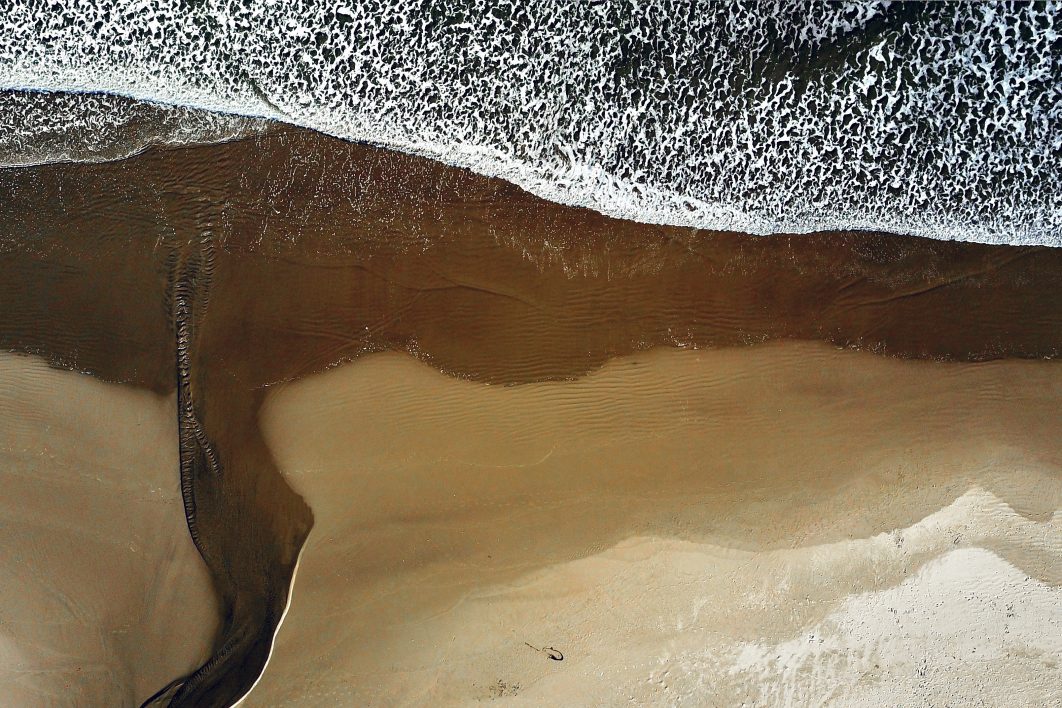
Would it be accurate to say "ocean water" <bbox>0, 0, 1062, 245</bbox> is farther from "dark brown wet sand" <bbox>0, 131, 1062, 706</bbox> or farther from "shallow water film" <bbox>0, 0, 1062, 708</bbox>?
"dark brown wet sand" <bbox>0, 131, 1062, 706</bbox>

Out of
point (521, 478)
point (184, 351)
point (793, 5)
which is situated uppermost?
point (793, 5)

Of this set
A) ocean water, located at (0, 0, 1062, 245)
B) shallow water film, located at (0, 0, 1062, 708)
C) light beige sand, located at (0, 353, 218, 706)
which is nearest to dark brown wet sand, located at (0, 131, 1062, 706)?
shallow water film, located at (0, 0, 1062, 708)

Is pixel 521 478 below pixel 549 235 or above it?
below

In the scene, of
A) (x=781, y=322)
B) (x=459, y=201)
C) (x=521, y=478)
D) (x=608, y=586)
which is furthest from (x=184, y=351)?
(x=781, y=322)

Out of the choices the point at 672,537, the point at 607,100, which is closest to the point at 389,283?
the point at 607,100

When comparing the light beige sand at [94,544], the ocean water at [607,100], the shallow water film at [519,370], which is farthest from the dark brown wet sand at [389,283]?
the light beige sand at [94,544]

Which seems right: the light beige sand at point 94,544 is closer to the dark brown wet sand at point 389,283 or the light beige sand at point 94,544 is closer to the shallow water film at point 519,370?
the shallow water film at point 519,370

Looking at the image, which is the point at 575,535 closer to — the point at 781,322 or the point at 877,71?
the point at 781,322

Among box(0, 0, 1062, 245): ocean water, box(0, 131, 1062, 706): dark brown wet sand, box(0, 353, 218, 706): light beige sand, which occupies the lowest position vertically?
box(0, 353, 218, 706): light beige sand
